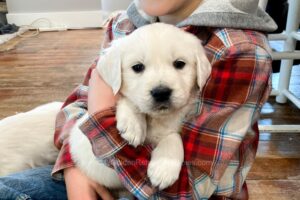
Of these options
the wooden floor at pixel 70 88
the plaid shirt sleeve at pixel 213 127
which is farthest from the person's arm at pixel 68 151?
the wooden floor at pixel 70 88

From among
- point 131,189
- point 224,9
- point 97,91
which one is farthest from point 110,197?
point 224,9

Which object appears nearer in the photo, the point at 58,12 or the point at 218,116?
the point at 218,116

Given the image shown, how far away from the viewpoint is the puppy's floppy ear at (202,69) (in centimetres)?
77

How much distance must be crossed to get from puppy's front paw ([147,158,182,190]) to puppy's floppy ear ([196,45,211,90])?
16 cm

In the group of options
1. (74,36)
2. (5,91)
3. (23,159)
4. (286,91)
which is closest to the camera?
(23,159)

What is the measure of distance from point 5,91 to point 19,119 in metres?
1.21

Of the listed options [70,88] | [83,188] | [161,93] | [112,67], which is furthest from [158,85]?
[70,88]

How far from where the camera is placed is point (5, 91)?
92.1 inches

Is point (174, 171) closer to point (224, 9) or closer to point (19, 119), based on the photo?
point (224, 9)

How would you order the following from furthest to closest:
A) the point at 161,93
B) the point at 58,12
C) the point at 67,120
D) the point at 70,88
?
the point at 58,12, the point at 70,88, the point at 67,120, the point at 161,93

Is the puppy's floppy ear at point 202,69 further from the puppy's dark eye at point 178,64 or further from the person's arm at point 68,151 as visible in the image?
the person's arm at point 68,151

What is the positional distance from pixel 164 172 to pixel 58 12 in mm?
4225

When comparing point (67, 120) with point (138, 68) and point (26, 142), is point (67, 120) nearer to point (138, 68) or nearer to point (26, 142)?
point (26, 142)

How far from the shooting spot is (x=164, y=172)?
2.38 ft
